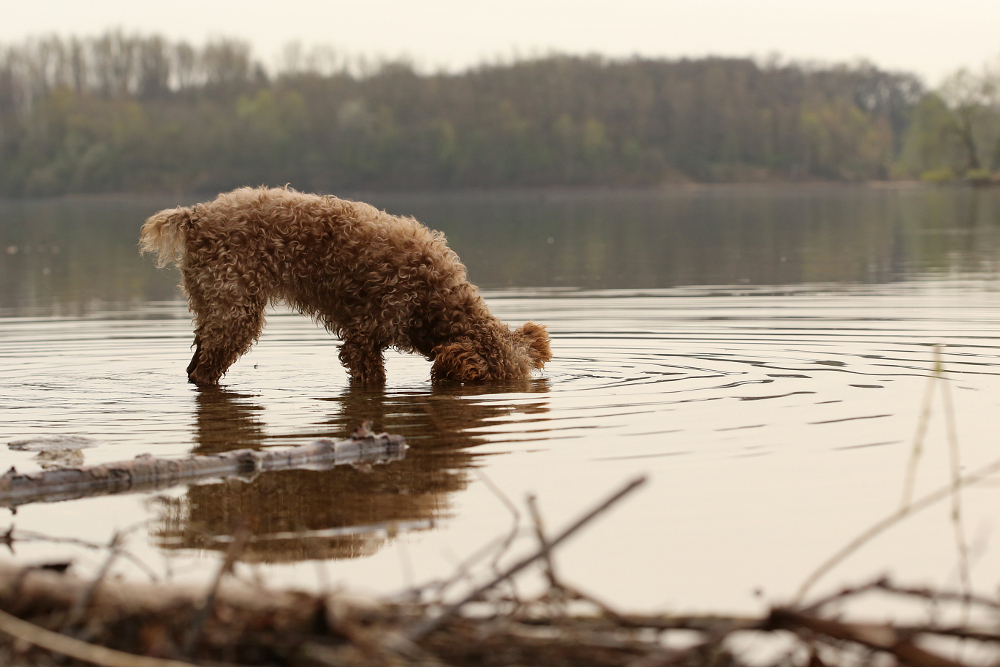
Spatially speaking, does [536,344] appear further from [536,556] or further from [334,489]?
[536,556]

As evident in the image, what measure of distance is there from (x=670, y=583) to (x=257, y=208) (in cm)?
543

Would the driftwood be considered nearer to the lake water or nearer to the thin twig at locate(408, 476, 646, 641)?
the lake water

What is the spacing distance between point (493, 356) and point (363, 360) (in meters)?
1.03

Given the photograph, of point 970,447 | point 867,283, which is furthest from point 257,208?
point 867,283

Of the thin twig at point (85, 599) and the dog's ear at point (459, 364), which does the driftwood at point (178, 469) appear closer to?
the dog's ear at point (459, 364)

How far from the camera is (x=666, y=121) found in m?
125

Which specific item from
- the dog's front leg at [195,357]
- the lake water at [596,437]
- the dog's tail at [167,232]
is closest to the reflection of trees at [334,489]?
the lake water at [596,437]

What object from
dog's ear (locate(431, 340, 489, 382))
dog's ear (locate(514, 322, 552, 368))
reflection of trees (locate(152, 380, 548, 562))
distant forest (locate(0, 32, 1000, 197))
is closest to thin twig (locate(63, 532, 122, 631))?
reflection of trees (locate(152, 380, 548, 562))

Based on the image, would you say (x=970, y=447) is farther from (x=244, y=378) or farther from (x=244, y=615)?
(x=244, y=378)

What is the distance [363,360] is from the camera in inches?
342

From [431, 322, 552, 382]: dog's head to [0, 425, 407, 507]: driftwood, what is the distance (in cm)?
201

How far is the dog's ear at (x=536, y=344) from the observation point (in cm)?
875

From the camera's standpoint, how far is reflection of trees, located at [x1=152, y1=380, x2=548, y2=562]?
450 cm

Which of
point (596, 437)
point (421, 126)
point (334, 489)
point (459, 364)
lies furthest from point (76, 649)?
point (421, 126)
